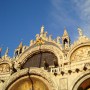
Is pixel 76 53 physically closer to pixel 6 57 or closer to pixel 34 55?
pixel 34 55

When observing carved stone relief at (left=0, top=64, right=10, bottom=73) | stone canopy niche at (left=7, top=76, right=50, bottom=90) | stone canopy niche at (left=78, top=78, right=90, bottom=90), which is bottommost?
stone canopy niche at (left=78, top=78, right=90, bottom=90)

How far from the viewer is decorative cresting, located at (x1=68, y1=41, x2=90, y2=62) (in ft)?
68.3

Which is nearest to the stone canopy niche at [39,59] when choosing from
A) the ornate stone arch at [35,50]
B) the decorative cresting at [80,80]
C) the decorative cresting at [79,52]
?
the ornate stone arch at [35,50]

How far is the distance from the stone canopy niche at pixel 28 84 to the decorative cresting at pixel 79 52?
164 inches

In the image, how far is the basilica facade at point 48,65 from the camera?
53.7 ft

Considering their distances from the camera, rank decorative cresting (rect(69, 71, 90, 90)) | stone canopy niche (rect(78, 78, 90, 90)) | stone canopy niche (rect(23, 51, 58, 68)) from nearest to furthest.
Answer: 1. decorative cresting (rect(69, 71, 90, 90))
2. stone canopy niche (rect(78, 78, 90, 90))
3. stone canopy niche (rect(23, 51, 58, 68))

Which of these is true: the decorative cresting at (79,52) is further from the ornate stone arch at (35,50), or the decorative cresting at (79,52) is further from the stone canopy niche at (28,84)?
the stone canopy niche at (28,84)

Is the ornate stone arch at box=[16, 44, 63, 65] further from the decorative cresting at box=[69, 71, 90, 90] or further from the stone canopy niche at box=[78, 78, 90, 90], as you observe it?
the decorative cresting at box=[69, 71, 90, 90]

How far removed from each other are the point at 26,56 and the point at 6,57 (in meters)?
2.45

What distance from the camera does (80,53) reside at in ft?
69.2

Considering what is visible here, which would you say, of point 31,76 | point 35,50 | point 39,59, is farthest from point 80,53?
point 31,76

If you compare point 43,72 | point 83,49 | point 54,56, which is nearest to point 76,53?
point 83,49

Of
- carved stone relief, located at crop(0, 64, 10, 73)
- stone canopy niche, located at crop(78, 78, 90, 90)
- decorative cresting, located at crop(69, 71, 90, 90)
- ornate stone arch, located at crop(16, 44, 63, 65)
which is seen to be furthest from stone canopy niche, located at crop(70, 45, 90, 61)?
carved stone relief, located at crop(0, 64, 10, 73)

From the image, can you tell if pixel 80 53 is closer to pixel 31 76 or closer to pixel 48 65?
pixel 48 65
